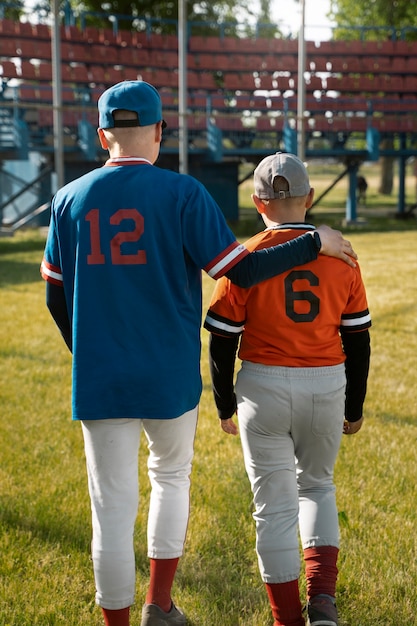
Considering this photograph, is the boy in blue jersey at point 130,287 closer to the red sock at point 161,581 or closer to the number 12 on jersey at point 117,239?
the number 12 on jersey at point 117,239

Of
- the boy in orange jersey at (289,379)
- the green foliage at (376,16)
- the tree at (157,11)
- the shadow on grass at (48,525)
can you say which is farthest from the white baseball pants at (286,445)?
the green foliage at (376,16)

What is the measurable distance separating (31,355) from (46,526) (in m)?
3.26

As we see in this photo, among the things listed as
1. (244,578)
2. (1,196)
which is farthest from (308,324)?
(1,196)

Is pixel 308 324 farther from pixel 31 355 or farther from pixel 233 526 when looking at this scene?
pixel 31 355

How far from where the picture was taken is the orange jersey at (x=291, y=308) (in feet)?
7.26

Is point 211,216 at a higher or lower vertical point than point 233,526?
higher

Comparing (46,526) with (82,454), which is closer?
(46,526)

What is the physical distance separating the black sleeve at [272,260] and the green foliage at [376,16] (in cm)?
3576

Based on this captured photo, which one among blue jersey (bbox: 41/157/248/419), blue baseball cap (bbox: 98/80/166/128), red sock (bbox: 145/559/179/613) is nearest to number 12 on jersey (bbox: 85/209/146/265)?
blue jersey (bbox: 41/157/248/419)

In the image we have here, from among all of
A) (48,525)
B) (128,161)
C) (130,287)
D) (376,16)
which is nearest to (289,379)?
(130,287)

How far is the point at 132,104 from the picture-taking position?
2.03 m

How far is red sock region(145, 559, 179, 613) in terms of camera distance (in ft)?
7.48

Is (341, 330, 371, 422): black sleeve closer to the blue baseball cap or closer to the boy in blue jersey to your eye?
the boy in blue jersey

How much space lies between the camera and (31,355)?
20.4 feet
